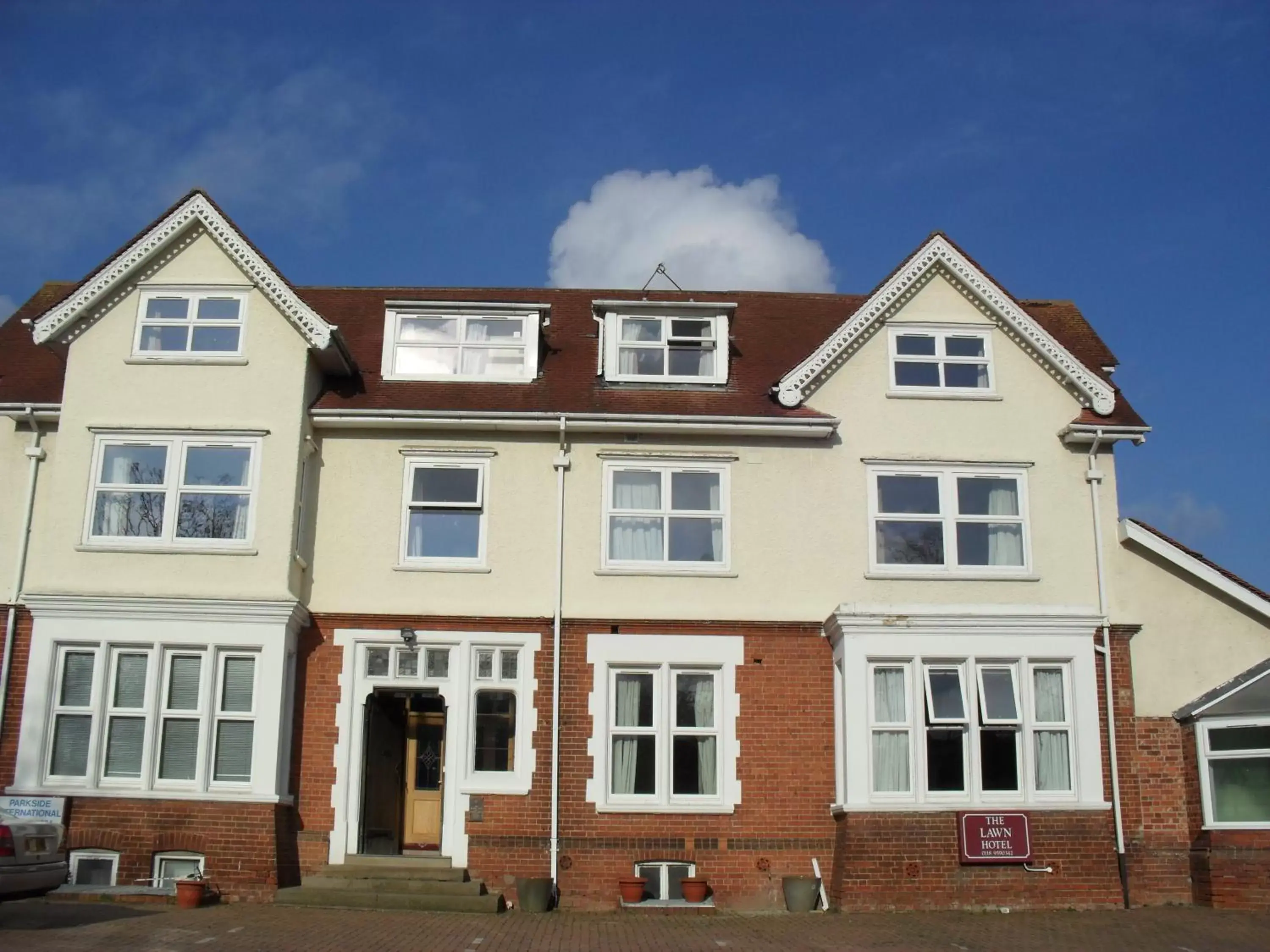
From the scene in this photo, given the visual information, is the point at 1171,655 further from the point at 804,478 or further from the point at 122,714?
the point at 122,714

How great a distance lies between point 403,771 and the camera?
826 inches

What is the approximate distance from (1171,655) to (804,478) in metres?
6.21

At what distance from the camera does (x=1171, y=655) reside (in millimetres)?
20188

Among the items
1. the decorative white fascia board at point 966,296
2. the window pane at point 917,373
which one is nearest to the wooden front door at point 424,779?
the decorative white fascia board at point 966,296

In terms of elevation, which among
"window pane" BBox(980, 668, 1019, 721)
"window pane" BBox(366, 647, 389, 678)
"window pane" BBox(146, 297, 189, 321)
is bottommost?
"window pane" BBox(980, 668, 1019, 721)

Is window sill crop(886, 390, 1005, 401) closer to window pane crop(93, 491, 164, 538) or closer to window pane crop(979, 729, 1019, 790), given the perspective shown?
window pane crop(979, 729, 1019, 790)

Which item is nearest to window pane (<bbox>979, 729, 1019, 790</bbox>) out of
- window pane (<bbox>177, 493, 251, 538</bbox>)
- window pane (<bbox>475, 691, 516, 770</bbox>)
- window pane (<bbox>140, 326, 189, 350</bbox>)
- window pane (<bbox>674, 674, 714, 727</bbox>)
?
window pane (<bbox>674, 674, 714, 727</bbox>)

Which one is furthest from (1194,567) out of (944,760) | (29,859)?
(29,859)

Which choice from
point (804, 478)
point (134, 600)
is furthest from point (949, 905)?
point (134, 600)

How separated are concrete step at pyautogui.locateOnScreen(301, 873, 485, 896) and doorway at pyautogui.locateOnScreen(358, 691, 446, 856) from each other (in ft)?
→ 3.84

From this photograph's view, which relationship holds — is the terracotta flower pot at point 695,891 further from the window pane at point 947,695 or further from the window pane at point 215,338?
the window pane at point 215,338

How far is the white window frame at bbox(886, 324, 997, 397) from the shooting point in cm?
2114

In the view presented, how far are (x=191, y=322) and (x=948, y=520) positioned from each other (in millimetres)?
12265

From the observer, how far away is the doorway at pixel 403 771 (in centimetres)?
2016
